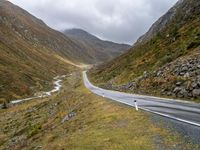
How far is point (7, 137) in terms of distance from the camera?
137 ft

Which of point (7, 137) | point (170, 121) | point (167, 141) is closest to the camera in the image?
point (167, 141)

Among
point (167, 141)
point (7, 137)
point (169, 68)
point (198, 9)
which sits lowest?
point (7, 137)

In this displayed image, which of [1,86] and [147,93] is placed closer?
[147,93]

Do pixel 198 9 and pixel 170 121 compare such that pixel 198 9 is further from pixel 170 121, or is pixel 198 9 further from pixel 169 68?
pixel 170 121

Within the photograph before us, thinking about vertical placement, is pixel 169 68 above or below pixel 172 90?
above

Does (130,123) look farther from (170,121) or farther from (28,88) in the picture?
(28,88)

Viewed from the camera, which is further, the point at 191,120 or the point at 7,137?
the point at 7,137

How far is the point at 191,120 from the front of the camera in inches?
763

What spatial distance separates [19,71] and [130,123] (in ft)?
402

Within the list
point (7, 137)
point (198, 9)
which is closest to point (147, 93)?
point (7, 137)

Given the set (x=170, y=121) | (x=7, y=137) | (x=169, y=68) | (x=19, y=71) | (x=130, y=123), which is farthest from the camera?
(x=19, y=71)

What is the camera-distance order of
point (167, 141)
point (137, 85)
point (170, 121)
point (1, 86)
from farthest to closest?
point (1, 86), point (137, 85), point (170, 121), point (167, 141)

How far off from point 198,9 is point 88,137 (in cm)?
7249

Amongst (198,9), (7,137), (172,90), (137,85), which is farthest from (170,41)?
(7,137)
